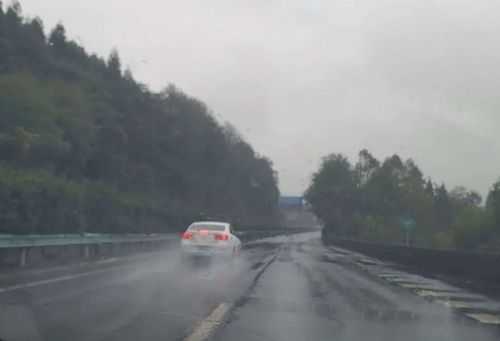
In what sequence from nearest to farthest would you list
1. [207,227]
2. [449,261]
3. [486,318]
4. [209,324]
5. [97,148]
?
1. [209,324]
2. [486,318]
3. [449,261]
4. [207,227]
5. [97,148]

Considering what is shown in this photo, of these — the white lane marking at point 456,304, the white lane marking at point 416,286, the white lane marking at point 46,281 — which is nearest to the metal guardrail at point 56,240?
the white lane marking at point 46,281

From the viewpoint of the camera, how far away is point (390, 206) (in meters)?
94.8

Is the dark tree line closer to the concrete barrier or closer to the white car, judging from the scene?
the concrete barrier

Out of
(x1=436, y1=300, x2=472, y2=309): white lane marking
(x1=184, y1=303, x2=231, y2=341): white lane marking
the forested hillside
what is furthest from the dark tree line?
(x1=184, y1=303, x2=231, y2=341): white lane marking

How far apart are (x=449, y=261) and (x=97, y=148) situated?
47.7 metres

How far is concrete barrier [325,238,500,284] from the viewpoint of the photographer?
21.6 metres

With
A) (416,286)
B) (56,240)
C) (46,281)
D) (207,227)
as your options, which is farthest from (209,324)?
(207,227)

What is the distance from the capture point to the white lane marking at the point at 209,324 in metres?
9.73

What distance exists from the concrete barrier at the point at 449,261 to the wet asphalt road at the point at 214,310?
12.4 feet

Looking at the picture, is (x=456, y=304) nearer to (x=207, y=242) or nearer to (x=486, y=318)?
(x=486, y=318)

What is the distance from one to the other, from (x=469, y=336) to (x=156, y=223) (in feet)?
153

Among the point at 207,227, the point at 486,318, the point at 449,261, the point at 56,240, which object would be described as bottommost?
the point at 486,318

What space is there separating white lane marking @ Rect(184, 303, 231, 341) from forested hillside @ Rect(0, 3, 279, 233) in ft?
43.2

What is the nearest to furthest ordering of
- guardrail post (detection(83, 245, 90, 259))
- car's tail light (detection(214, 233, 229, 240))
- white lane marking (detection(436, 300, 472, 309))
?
1. white lane marking (detection(436, 300, 472, 309))
2. car's tail light (detection(214, 233, 229, 240))
3. guardrail post (detection(83, 245, 90, 259))
